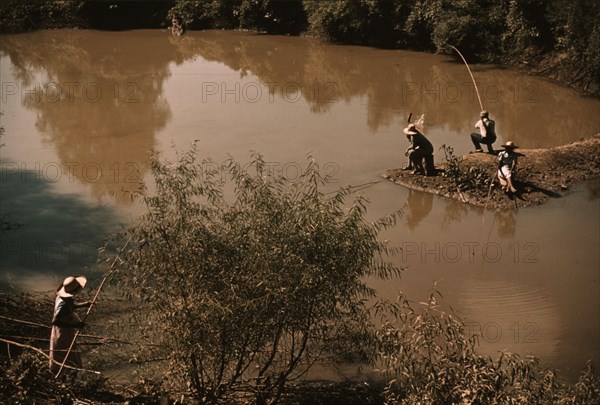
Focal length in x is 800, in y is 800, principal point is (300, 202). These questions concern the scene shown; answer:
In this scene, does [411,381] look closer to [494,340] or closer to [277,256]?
[277,256]

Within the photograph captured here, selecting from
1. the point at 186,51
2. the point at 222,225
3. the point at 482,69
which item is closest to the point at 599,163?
→ the point at 482,69

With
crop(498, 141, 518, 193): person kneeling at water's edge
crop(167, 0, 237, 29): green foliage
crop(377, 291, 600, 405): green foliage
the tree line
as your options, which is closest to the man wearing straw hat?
crop(377, 291, 600, 405): green foliage

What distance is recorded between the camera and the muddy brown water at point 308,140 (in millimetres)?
11383

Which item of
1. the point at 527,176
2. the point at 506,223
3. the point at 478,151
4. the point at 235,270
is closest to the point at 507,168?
the point at 527,176

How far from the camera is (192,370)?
24.3ft

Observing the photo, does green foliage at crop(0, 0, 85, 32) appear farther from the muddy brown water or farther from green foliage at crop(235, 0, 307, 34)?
green foliage at crop(235, 0, 307, 34)

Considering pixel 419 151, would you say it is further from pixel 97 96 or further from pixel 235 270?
pixel 97 96

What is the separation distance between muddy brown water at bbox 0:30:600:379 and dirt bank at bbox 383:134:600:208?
266mm

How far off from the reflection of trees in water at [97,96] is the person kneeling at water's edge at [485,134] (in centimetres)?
664

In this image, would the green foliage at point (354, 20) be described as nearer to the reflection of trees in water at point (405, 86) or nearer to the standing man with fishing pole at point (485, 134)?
the reflection of trees in water at point (405, 86)

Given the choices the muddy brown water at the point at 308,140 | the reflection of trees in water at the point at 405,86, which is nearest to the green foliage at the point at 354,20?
the reflection of trees in water at the point at 405,86

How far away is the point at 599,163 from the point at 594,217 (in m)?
2.43

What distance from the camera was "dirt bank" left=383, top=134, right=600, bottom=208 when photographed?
14273 millimetres

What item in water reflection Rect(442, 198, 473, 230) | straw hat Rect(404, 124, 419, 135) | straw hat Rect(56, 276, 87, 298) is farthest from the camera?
straw hat Rect(404, 124, 419, 135)
